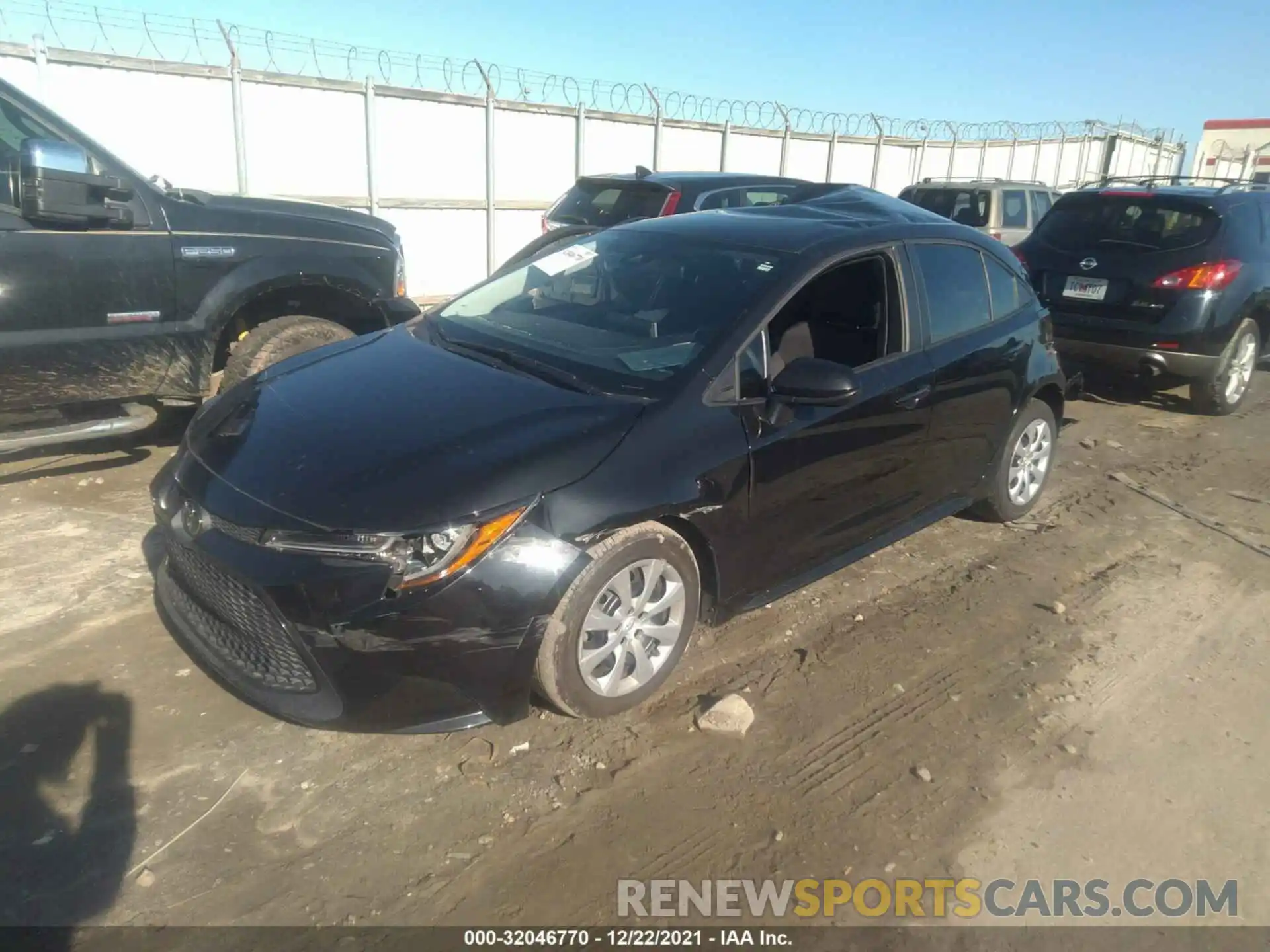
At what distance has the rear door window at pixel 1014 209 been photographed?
13.2m

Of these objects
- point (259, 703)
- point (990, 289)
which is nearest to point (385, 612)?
point (259, 703)

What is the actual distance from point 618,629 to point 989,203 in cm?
1201

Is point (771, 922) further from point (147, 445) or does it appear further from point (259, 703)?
point (147, 445)

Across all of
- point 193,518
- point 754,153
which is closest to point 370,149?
point 754,153

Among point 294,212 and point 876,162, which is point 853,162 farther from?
point 294,212

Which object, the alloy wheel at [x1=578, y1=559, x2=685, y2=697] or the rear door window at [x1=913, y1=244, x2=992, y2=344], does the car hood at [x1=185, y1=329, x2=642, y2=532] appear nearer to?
the alloy wheel at [x1=578, y1=559, x2=685, y2=697]

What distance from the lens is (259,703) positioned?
2852mm

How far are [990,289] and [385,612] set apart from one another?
351 cm

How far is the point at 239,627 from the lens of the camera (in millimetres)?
2910

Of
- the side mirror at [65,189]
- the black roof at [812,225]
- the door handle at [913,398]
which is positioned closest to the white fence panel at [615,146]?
the black roof at [812,225]

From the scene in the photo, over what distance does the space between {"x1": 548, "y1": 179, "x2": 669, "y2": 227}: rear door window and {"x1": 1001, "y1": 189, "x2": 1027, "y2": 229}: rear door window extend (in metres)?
6.85

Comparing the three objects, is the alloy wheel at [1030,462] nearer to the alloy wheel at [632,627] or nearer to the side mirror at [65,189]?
the alloy wheel at [632,627]

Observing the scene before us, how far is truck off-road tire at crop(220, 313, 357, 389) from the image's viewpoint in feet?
16.5

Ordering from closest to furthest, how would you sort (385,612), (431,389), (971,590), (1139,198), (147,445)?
(385,612) < (431,389) < (971,590) < (147,445) < (1139,198)
